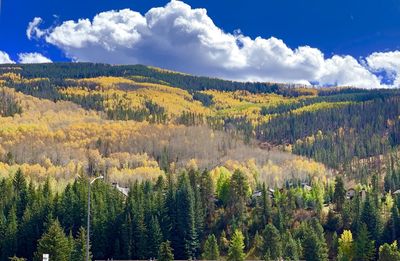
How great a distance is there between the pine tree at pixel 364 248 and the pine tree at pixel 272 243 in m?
14.2

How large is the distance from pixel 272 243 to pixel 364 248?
55.0ft

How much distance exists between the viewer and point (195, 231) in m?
124

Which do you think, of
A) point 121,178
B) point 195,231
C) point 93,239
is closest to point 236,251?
point 195,231

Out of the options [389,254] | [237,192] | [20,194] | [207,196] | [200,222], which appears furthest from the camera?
[207,196]

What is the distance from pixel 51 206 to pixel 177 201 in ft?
84.6

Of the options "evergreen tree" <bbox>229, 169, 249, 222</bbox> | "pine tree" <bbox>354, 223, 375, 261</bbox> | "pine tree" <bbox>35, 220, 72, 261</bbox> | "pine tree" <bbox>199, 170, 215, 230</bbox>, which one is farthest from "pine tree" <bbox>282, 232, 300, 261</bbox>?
"pine tree" <bbox>35, 220, 72, 261</bbox>

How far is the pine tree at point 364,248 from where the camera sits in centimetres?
10988

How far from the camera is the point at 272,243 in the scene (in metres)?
110

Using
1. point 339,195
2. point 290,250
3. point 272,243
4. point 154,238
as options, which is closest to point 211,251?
point 272,243

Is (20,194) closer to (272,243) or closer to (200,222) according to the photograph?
(200,222)

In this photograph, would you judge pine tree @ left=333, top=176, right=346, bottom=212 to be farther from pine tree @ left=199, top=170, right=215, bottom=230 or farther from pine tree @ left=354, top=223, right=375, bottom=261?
pine tree @ left=199, top=170, right=215, bottom=230

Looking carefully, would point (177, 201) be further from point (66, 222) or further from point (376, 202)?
point (376, 202)

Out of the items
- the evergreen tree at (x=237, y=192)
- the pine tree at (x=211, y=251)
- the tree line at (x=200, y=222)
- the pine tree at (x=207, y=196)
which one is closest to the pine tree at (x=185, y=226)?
the tree line at (x=200, y=222)

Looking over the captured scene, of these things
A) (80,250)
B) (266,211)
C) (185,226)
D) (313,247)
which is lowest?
(185,226)
